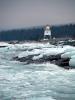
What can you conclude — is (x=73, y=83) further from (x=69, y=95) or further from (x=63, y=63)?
(x=63, y=63)

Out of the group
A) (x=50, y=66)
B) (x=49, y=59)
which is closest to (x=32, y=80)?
(x=50, y=66)

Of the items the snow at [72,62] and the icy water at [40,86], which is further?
the snow at [72,62]

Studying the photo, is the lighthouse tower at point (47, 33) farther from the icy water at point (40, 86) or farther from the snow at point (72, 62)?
the icy water at point (40, 86)

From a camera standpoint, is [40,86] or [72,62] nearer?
[40,86]

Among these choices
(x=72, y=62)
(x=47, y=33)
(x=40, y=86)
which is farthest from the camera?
(x=47, y=33)

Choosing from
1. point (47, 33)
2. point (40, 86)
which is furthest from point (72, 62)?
point (47, 33)

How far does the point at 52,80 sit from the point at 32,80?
40.7 inches

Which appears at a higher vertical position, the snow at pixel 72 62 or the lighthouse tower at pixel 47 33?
the snow at pixel 72 62

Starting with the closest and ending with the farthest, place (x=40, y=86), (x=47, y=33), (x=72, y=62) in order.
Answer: (x=40, y=86) < (x=72, y=62) < (x=47, y=33)

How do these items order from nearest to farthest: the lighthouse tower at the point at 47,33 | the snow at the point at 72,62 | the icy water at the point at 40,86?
the icy water at the point at 40,86 → the snow at the point at 72,62 → the lighthouse tower at the point at 47,33

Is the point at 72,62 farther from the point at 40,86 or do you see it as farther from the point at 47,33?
the point at 47,33

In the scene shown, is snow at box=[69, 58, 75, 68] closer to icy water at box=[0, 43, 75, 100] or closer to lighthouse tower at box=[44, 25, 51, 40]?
icy water at box=[0, 43, 75, 100]

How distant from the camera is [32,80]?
16453 mm

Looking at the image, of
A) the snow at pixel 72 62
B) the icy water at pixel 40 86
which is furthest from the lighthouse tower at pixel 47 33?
the icy water at pixel 40 86
